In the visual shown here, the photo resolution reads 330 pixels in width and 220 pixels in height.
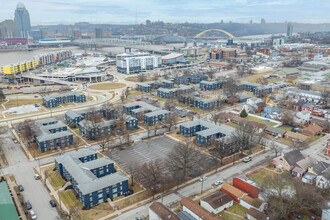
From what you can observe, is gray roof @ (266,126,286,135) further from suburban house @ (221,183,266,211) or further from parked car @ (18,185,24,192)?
parked car @ (18,185,24,192)

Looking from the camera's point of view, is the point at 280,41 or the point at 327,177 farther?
the point at 280,41

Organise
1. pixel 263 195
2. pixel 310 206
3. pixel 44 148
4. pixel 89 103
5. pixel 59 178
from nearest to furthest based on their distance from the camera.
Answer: pixel 310 206 < pixel 263 195 < pixel 59 178 < pixel 44 148 < pixel 89 103

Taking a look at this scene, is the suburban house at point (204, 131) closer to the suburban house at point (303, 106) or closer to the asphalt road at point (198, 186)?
the asphalt road at point (198, 186)

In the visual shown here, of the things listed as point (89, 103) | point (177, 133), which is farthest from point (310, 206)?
point (89, 103)

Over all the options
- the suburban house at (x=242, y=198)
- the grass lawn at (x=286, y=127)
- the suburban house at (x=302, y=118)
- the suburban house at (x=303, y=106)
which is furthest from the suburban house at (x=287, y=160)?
the suburban house at (x=303, y=106)

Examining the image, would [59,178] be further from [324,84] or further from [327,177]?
[324,84]

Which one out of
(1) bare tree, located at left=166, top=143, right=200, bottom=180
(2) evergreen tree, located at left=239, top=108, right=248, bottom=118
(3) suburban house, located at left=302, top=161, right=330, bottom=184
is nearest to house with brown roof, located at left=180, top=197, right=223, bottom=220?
(1) bare tree, located at left=166, top=143, right=200, bottom=180
